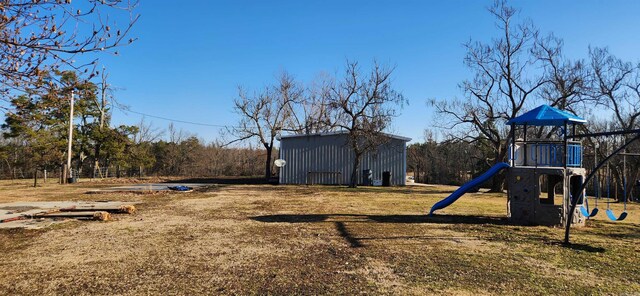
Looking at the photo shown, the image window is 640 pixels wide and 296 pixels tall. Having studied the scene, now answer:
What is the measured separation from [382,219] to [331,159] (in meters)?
16.5

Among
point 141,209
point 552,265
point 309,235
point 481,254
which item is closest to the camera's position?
point 552,265

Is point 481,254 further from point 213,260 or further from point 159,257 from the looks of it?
point 159,257

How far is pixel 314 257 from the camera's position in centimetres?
584

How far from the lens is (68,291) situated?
423cm

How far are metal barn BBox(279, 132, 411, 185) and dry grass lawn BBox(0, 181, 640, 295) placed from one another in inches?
623

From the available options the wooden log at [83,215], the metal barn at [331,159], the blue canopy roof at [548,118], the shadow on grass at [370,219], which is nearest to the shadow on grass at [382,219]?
the shadow on grass at [370,219]

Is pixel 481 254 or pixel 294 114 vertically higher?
pixel 294 114

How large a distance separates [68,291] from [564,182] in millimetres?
10306

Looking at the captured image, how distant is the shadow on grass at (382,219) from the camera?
31.6 feet

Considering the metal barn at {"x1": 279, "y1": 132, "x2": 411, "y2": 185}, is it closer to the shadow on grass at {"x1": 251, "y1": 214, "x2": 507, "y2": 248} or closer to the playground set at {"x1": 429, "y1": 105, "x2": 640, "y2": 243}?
the playground set at {"x1": 429, "y1": 105, "x2": 640, "y2": 243}

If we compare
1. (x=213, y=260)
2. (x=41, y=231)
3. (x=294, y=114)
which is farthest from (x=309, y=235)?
(x=294, y=114)

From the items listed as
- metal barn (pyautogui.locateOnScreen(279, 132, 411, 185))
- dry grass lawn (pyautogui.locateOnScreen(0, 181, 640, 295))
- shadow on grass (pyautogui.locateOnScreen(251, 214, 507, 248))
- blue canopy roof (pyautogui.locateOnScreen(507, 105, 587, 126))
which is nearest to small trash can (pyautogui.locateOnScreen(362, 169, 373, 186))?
metal barn (pyautogui.locateOnScreen(279, 132, 411, 185))

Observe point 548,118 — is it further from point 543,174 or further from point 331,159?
point 331,159

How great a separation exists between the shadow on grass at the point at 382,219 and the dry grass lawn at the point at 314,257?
0.27ft
